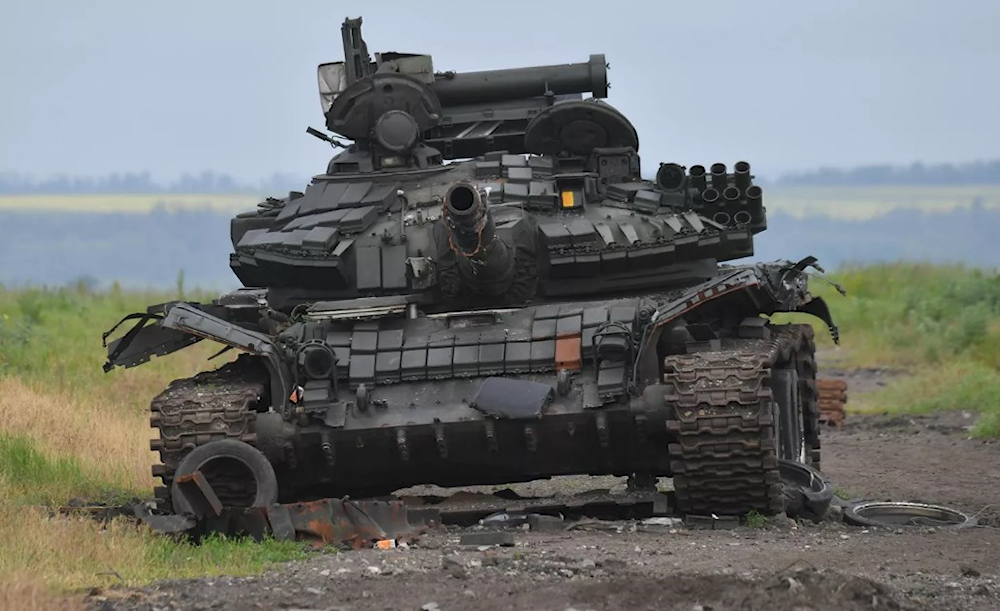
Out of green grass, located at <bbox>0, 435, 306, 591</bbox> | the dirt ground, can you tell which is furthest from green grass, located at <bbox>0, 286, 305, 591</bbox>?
the dirt ground

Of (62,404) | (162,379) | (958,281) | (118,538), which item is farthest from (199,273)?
(118,538)

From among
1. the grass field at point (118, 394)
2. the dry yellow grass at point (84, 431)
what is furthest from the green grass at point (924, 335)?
the dry yellow grass at point (84, 431)

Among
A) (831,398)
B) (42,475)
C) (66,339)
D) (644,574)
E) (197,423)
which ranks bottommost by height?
(644,574)

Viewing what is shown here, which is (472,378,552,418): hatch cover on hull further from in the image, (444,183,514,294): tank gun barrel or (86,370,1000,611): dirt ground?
(444,183,514,294): tank gun barrel

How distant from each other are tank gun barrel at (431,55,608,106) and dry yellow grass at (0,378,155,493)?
14.7 feet

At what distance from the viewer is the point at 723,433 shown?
14.2 meters

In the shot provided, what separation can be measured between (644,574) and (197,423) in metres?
4.72

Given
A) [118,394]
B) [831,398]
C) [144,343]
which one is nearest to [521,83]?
[144,343]

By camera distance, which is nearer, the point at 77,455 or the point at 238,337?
the point at 238,337

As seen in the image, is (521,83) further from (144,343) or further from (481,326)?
(144,343)

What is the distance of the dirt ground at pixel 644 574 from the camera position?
10.2 meters

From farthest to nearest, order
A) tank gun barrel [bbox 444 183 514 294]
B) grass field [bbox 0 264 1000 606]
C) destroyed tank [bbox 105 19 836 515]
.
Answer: tank gun barrel [bbox 444 183 514 294]
destroyed tank [bbox 105 19 836 515]
grass field [bbox 0 264 1000 606]

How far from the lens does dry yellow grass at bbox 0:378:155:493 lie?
731 inches

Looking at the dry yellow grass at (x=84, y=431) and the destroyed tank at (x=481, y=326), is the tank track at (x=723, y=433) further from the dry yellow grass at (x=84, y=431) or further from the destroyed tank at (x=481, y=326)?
the dry yellow grass at (x=84, y=431)
